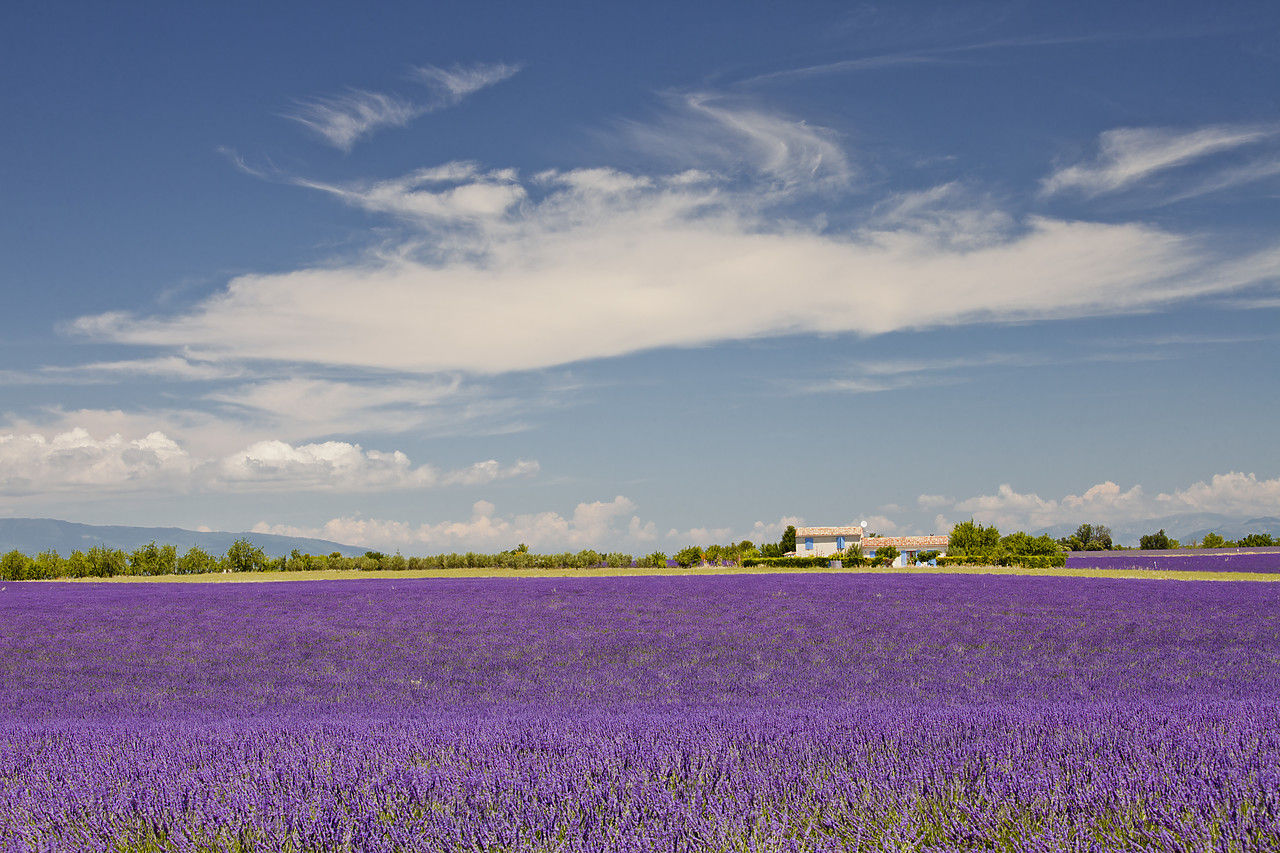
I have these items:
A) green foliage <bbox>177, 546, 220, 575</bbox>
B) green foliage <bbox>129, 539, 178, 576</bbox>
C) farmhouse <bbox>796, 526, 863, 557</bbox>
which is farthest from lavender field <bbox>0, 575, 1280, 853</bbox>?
farmhouse <bbox>796, 526, 863, 557</bbox>

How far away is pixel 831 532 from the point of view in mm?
62906

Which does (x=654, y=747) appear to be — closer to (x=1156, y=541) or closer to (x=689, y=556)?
(x=689, y=556)

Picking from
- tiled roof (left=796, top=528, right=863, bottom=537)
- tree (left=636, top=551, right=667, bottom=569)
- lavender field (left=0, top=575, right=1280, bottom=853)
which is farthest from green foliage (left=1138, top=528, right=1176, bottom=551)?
lavender field (left=0, top=575, right=1280, bottom=853)

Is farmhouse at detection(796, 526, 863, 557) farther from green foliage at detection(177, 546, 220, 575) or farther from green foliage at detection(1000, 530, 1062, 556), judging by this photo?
green foliage at detection(177, 546, 220, 575)

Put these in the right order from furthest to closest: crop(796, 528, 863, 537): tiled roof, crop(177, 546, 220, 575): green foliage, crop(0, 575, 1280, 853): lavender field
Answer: crop(796, 528, 863, 537): tiled roof < crop(177, 546, 220, 575): green foliage < crop(0, 575, 1280, 853): lavender field

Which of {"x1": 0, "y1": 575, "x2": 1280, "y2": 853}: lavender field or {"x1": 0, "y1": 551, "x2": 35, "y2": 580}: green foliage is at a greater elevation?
{"x1": 0, "y1": 575, "x2": 1280, "y2": 853}: lavender field

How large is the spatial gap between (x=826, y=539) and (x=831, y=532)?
2.64 ft

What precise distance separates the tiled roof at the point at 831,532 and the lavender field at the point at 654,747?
170ft

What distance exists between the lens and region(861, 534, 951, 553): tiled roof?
6307cm

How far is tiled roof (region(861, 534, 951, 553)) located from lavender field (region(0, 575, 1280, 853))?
176ft

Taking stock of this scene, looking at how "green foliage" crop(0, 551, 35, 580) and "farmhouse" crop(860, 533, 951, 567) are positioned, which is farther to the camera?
"farmhouse" crop(860, 533, 951, 567)

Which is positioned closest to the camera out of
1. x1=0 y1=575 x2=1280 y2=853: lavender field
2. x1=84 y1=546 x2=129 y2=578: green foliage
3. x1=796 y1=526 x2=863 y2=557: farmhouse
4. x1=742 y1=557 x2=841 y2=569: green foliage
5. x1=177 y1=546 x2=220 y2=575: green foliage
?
x1=0 y1=575 x2=1280 y2=853: lavender field

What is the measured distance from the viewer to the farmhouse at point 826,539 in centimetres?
6141

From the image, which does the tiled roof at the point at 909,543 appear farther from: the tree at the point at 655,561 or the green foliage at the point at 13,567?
the green foliage at the point at 13,567
